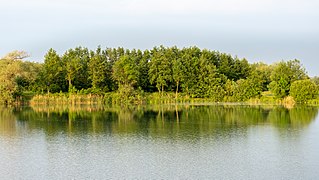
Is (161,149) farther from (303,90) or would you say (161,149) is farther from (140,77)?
(140,77)

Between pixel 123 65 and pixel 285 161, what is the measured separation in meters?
56.6

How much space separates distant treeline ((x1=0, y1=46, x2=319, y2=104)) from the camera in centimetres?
7488

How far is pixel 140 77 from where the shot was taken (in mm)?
81875

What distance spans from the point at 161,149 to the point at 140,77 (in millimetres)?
53793

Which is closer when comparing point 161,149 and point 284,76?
point 161,149

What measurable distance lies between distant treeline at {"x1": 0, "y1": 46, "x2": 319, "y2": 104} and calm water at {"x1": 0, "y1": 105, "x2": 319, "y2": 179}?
30.2 metres

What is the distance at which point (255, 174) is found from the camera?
2172 centimetres

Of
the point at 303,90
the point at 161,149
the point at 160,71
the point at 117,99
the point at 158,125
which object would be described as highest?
the point at 160,71

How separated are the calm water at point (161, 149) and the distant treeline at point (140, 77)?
1188 inches

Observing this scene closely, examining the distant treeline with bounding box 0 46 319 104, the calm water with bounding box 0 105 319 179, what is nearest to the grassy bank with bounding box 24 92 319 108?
the distant treeline with bounding box 0 46 319 104

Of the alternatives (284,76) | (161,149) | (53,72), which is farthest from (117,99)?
(161,149)

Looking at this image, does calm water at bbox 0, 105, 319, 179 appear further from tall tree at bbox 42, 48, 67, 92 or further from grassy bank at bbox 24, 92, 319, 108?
tall tree at bbox 42, 48, 67, 92

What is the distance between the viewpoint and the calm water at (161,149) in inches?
878

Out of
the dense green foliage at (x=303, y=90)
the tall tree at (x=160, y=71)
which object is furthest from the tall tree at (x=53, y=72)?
the dense green foliage at (x=303, y=90)
